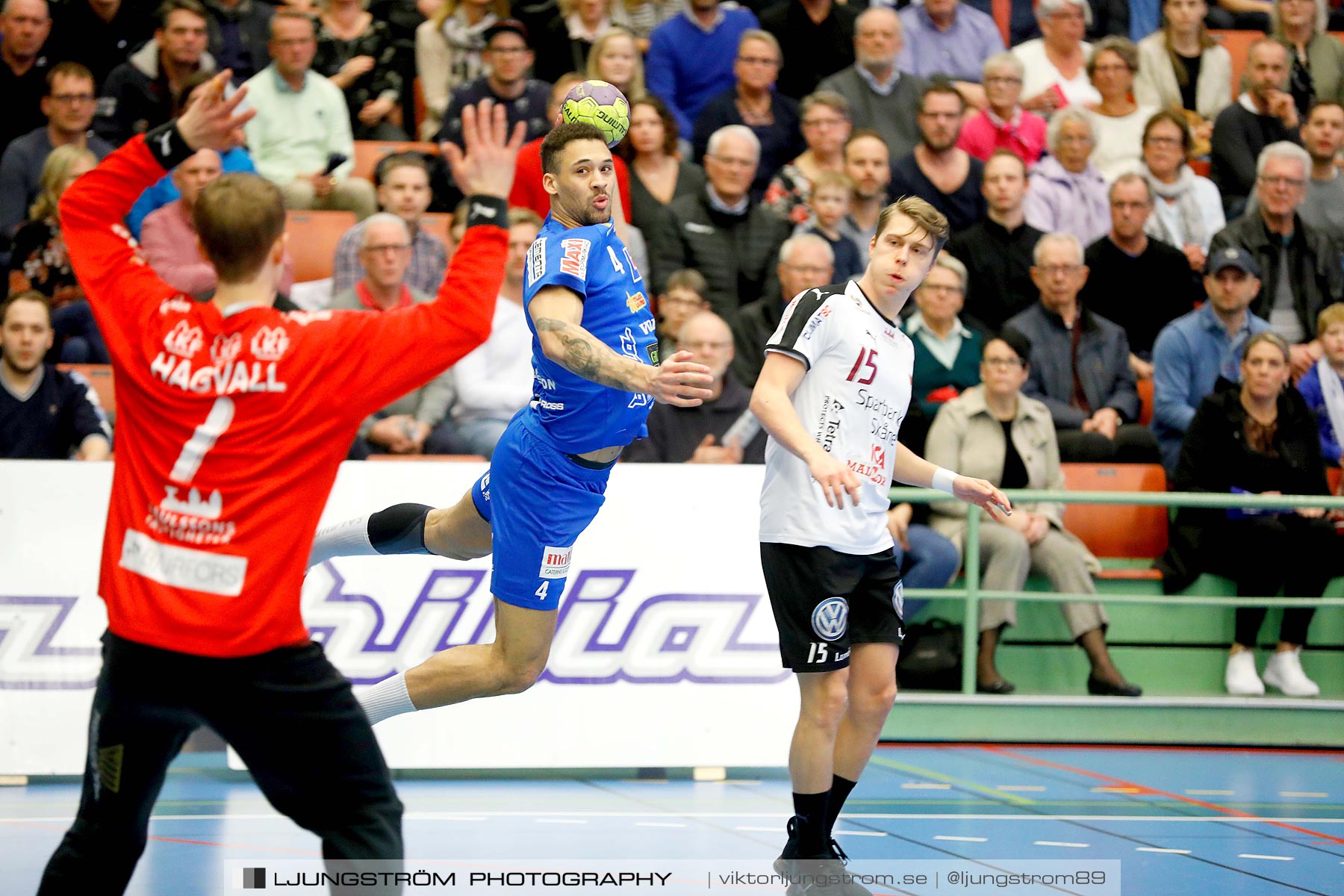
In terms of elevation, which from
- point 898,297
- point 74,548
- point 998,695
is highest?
point 898,297

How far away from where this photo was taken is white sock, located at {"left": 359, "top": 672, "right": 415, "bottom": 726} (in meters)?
5.73

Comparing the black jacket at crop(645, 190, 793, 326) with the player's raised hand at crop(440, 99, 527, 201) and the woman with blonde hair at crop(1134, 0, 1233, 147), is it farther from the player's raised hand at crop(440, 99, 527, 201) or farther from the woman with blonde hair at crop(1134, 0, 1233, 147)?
the player's raised hand at crop(440, 99, 527, 201)

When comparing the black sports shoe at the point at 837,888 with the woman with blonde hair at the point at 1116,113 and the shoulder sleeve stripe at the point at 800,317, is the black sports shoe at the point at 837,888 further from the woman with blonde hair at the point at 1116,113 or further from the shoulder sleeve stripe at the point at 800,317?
the woman with blonde hair at the point at 1116,113

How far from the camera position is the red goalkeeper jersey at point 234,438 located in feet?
11.7

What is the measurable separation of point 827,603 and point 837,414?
69 centimetres

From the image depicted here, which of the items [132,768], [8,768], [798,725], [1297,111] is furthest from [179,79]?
[1297,111]

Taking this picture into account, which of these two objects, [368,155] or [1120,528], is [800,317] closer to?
[1120,528]

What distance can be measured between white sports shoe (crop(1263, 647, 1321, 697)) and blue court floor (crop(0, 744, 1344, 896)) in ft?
2.51

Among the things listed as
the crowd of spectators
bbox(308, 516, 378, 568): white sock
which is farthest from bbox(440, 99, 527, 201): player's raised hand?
the crowd of spectators

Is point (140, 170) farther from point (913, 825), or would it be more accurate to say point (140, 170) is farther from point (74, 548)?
point (913, 825)

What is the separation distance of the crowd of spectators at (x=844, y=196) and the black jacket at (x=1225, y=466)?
2 cm

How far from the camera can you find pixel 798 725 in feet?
18.1

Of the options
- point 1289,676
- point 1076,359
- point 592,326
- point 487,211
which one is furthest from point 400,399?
point 1289,676

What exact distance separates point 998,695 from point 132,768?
20.8 feet
